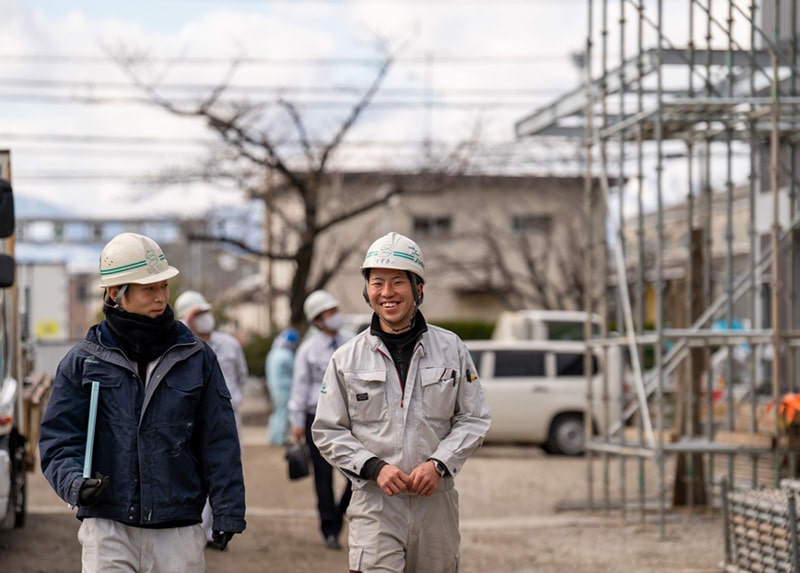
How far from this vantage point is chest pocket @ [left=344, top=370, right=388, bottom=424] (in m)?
5.52

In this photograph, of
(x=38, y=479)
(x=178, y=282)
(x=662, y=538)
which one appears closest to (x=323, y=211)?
(x=178, y=282)

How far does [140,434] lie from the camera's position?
4.94 metres

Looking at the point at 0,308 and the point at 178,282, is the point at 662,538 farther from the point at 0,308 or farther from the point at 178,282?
the point at 178,282

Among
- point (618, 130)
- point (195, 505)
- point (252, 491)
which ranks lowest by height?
point (252, 491)

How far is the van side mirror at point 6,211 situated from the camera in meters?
7.84

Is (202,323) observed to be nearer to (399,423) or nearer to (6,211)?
(6,211)

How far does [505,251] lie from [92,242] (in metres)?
20.1

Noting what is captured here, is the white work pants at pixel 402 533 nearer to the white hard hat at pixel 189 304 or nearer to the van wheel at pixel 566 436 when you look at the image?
the white hard hat at pixel 189 304

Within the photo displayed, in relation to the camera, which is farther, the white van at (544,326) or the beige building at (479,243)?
the beige building at (479,243)

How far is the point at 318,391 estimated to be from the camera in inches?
410

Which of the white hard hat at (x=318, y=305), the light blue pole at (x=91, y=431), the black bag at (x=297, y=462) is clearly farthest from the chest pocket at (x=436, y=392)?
the white hard hat at (x=318, y=305)

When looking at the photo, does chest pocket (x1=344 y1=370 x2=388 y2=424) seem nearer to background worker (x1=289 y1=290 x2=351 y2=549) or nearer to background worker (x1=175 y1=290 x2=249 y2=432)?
background worker (x1=175 y1=290 x2=249 y2=432)

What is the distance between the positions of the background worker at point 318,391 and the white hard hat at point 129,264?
5142 mm

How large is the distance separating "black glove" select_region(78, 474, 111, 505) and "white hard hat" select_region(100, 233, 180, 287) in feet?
2.36
